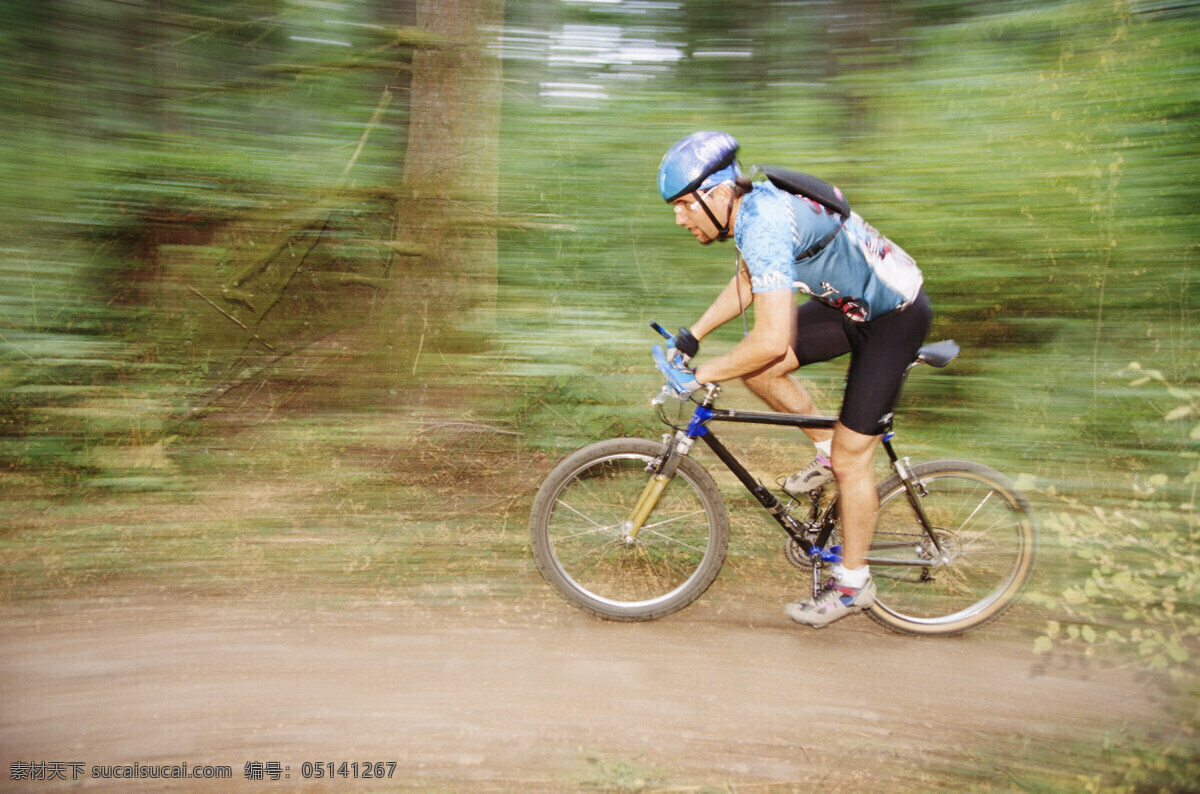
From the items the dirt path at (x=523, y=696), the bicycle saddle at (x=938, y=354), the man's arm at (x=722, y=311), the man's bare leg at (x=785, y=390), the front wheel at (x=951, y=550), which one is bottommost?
the dirt path at (x=523, y=696)

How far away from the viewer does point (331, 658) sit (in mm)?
3053

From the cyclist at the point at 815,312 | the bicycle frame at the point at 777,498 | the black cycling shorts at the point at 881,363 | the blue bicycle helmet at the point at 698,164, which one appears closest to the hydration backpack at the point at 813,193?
the cyclist at the point at 815,312

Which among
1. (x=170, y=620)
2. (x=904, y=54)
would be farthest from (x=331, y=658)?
(x=904, y=54)

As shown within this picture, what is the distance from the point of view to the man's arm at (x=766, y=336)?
8.23 ft

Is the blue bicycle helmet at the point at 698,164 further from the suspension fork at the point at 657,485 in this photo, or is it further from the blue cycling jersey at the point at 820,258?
the suspension fork at the point at 657,485

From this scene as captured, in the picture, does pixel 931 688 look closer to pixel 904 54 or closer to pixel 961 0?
pixel 904 54

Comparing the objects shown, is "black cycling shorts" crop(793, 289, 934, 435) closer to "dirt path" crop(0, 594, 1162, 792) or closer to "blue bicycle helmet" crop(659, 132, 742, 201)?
"blue bicycle helmet" crop(659, 132, 742, 201)

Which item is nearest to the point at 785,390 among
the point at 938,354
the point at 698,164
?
the point at 938,354

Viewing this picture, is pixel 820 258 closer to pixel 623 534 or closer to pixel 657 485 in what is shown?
pixel 657 485

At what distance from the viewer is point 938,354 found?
9.34ft

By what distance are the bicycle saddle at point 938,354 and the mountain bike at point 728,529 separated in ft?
0.55

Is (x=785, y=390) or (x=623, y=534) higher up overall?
(x=785, y=390)

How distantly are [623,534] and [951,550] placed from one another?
156cm

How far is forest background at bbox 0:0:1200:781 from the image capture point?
355 centimetres
